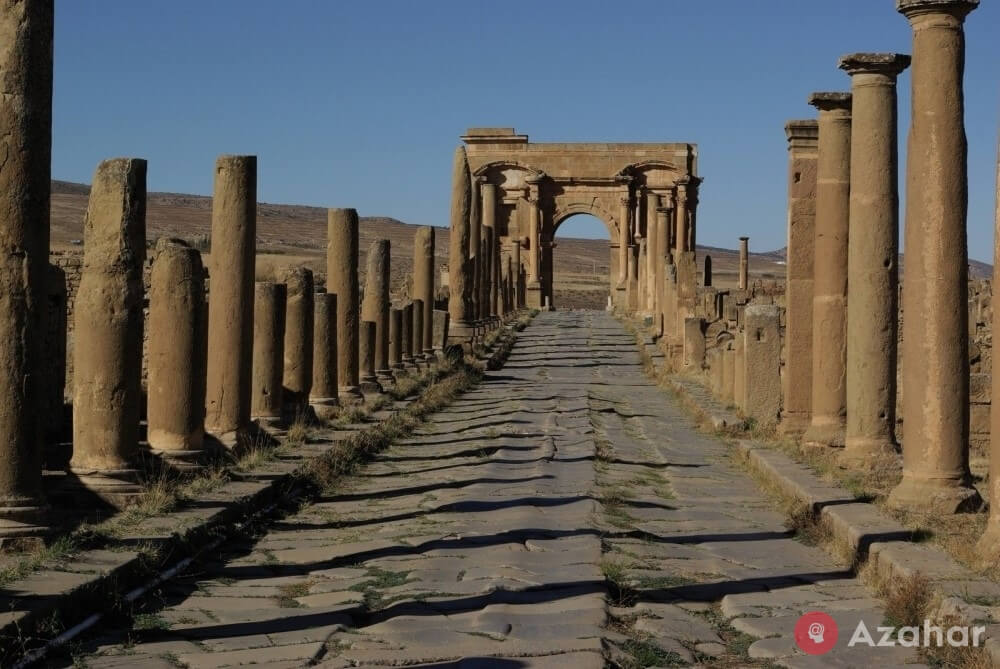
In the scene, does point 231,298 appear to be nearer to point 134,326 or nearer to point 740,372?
point 134,326

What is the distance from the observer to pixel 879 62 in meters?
11.5

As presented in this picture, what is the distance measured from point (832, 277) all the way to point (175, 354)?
218 inches

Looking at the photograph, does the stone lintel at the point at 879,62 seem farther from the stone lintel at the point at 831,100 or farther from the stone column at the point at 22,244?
the stone column at the point at 22,244

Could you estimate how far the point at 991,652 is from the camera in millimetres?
5914

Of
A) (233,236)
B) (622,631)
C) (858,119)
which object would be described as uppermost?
(858,119)

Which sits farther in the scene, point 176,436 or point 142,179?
point 176,436

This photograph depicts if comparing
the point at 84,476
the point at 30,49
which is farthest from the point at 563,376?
the point at 30,49

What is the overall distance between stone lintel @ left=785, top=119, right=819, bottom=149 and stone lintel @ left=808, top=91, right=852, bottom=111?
1.50m

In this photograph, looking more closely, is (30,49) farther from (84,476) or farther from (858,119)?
(858,119)

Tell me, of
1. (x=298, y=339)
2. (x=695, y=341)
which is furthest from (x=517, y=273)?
(x=298, y=339)

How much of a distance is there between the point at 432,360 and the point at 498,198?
32.7m

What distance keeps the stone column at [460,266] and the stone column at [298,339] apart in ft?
40.9

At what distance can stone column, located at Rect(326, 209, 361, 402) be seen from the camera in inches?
711

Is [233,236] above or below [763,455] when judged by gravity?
above
